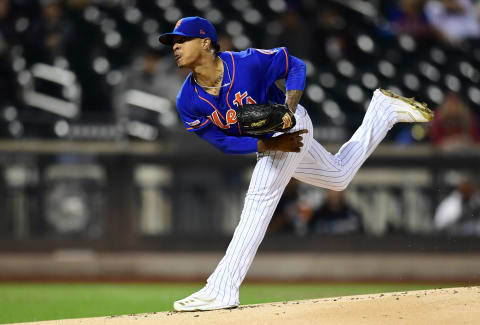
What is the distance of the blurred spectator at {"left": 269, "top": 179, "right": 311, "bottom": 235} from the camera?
9.30 metres

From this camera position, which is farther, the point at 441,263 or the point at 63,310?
the point at 441,263

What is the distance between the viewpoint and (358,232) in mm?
9172

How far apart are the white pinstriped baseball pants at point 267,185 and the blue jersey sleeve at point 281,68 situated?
0.69 feet

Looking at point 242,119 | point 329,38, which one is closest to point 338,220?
point 329,38

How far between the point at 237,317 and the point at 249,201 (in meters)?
0.77

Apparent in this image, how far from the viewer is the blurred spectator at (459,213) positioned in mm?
8953

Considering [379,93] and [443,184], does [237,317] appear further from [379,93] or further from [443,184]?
[443,184]

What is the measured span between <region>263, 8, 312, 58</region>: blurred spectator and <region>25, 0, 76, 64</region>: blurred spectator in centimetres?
266

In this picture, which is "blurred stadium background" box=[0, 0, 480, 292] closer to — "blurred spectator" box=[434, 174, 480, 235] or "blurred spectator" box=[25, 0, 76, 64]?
"blurred spectator" box=[434, 174, 480, 235]

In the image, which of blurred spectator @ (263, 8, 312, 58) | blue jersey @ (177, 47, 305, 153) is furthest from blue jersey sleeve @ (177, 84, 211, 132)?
blurred spectator @ (263, 8, 312, 58)

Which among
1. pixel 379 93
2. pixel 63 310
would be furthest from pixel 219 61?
pixel 63 310

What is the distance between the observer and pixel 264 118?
166 inches

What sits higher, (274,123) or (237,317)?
(274,123)

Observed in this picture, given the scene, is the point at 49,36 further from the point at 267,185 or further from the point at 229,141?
the point at 267,185
